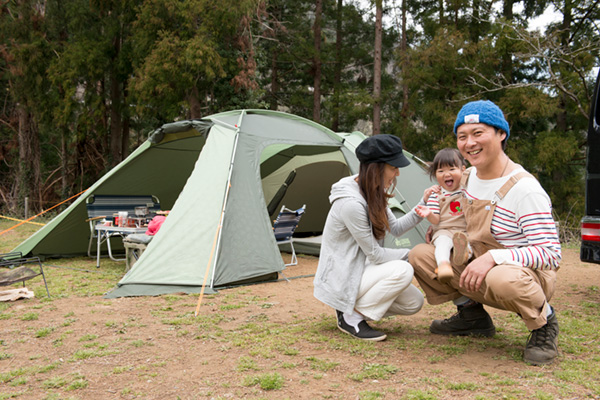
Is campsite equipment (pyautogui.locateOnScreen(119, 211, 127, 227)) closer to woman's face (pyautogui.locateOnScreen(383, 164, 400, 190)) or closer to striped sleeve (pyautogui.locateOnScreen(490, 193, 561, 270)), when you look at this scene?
woman's face (pyautogui.locateOnScreen(383, 164, 400, 190))

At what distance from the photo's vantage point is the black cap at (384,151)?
311cm

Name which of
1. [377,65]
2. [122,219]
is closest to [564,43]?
[377,65]

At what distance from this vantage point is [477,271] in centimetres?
267

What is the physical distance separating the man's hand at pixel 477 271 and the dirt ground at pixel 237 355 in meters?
0.47

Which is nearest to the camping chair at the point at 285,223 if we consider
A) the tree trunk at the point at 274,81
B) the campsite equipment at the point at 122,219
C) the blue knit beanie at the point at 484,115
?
the campsite equipment at the point at 122,219

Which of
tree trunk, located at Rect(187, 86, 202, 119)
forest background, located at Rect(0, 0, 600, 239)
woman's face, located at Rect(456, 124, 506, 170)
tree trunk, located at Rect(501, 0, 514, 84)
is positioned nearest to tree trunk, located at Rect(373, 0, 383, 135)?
forest background, located at Rect(0, 0, 600, 239)

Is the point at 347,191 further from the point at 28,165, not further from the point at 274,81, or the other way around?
the point at 274,81

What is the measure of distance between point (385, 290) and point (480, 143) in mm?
996

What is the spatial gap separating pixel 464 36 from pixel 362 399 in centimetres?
1516

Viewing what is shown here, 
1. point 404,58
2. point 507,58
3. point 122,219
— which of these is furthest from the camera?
point 404,58

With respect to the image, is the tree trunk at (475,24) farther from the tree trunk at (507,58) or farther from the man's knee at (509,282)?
the man's knee at (509,282)

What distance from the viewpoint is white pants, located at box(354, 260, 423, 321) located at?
3.15m

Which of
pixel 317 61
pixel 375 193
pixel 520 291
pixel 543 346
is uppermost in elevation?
pixel 317 61

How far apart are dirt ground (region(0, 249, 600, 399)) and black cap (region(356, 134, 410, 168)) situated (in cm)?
110
